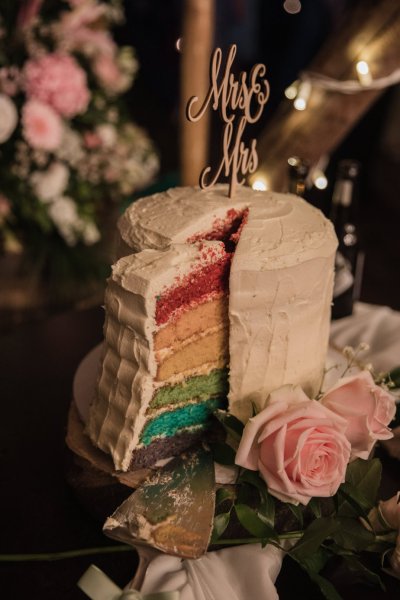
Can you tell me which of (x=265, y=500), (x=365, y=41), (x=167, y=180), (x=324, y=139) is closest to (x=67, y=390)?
(x=265, y=500)

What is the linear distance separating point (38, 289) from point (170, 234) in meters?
1.89

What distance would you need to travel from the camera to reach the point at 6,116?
247cm

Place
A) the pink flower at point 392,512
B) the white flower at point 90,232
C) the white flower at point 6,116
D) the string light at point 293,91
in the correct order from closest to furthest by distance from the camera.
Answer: the pink flower at point 392,512 < the string light at point 293,91 < the white flower at point 6,116 < the white flower at point 90,232

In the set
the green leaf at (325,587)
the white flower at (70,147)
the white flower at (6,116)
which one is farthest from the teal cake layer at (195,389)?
the white flower at (70,147)

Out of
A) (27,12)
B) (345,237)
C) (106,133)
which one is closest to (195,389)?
(345,237)

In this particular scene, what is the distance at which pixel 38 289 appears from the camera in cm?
328

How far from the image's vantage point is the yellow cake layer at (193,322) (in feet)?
4.81

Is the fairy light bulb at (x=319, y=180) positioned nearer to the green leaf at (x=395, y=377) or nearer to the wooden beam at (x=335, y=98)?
the wooden beam at (x=335, y=98)

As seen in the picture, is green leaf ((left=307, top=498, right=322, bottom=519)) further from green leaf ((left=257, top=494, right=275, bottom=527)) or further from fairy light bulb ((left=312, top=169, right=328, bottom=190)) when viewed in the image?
fairy light bulb ((left=312, top=169, right=328, bottom=190))

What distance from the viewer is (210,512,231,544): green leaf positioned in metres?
1.34

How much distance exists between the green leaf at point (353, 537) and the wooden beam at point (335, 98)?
137cm

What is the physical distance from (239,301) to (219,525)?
1.50 ft

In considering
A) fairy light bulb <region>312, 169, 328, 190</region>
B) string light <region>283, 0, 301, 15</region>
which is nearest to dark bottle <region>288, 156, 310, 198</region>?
fairy light bulb <region>312, 169, 328, 190</region>

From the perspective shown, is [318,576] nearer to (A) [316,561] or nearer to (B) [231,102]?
(A) [316,561]
